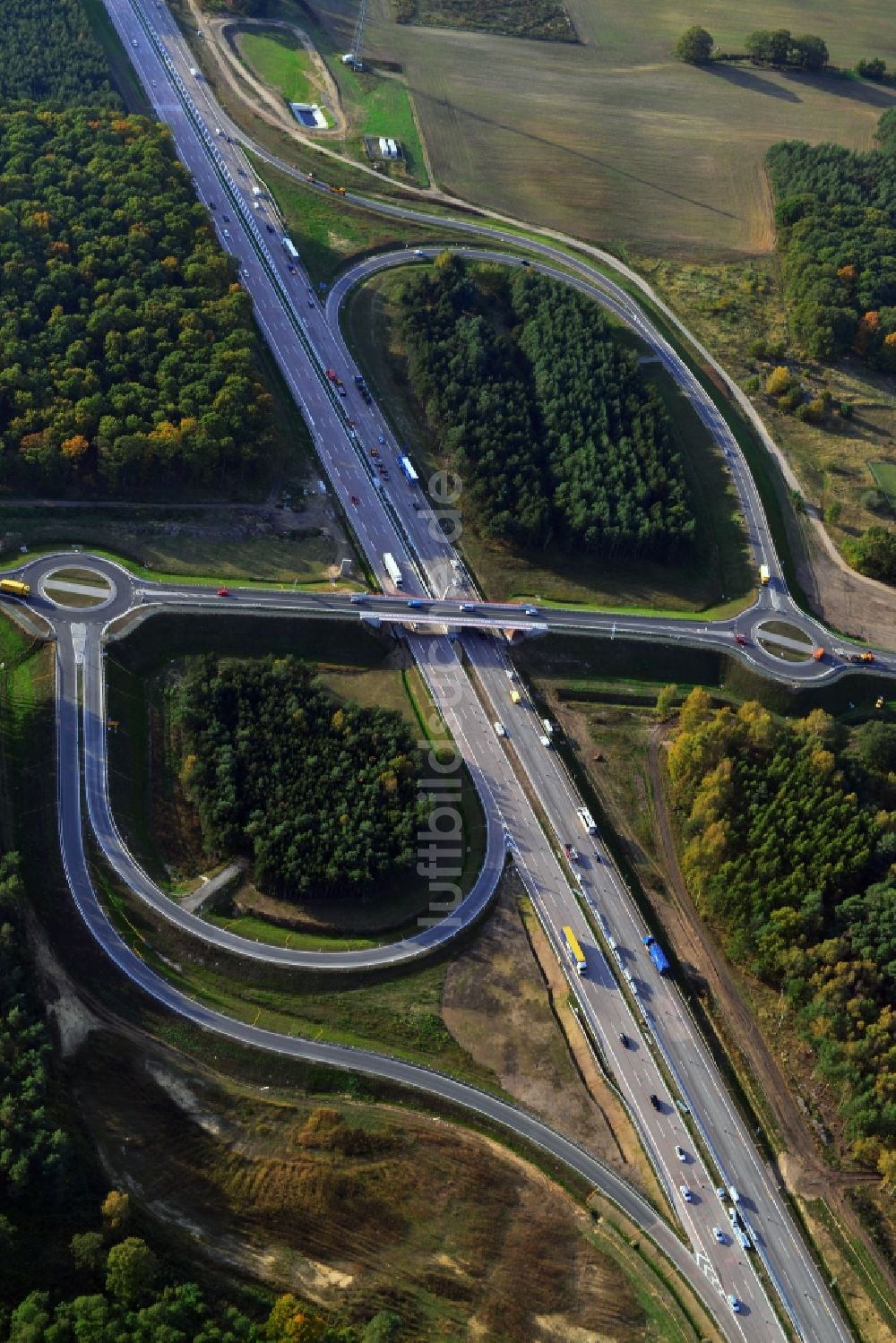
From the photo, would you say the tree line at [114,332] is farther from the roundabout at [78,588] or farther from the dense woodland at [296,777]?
the dense woodland at [296,777]

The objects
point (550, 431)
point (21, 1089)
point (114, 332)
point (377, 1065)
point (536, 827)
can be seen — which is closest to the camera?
point (21, 1089)

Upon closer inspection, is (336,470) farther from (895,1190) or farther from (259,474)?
(895,1190)

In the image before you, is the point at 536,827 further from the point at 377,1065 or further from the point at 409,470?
the point at 409,470

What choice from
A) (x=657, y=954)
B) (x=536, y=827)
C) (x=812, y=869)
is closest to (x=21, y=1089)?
(x=536, y=827)

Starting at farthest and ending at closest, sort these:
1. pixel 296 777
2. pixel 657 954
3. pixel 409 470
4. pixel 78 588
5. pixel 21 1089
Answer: pixel 409 470
pixel 78 588
pixel 296 777
pixel 657 954
pixel 21 1089

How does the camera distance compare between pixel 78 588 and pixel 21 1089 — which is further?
pixel 78 588

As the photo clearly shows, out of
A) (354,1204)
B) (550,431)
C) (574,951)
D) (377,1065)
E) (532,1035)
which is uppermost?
(550,431)

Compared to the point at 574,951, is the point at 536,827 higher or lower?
higher

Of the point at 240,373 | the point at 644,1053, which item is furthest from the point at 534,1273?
the point at 240,373
